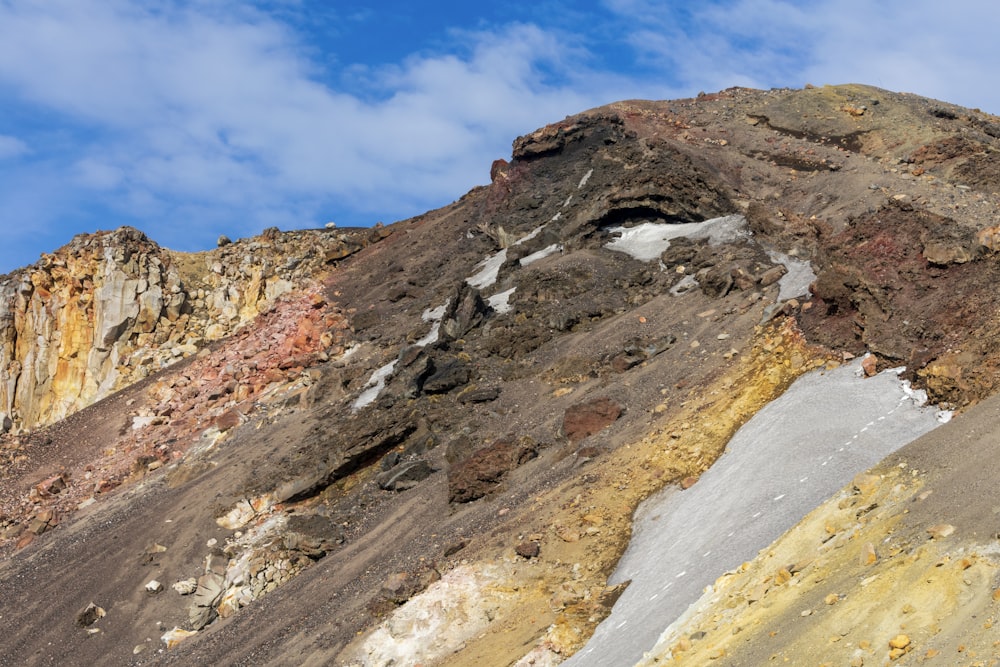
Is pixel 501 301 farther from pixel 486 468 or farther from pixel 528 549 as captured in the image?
pixel 528 549

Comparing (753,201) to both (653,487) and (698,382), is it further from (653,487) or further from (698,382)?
(653,487)

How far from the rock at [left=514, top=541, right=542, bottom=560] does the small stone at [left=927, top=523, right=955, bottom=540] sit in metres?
9.38

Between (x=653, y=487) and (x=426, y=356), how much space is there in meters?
12.6

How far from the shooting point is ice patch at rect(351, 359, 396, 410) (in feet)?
98.8

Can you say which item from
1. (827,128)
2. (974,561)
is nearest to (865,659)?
(974,561)

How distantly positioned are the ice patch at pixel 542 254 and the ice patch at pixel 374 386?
7.68 meters

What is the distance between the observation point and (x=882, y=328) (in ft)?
63.6

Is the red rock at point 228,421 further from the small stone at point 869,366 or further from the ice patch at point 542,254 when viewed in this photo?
the small stone at point 869,366

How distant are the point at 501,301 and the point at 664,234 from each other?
7031 mm

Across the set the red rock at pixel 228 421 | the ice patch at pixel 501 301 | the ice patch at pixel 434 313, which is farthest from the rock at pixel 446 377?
the red rock at pixel 228 421

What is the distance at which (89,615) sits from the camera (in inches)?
917

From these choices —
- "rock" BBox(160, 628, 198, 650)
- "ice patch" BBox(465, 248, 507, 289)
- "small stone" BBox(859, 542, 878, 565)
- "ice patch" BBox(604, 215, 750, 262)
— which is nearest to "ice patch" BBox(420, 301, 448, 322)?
"ice patch" BBox(465, 248, 507, 289)

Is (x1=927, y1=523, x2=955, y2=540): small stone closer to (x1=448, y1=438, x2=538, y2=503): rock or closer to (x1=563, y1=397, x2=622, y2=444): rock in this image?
(x1=563, y1=397, x2=622, y2=444): rock

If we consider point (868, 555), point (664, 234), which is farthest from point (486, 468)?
point (664, 234)
